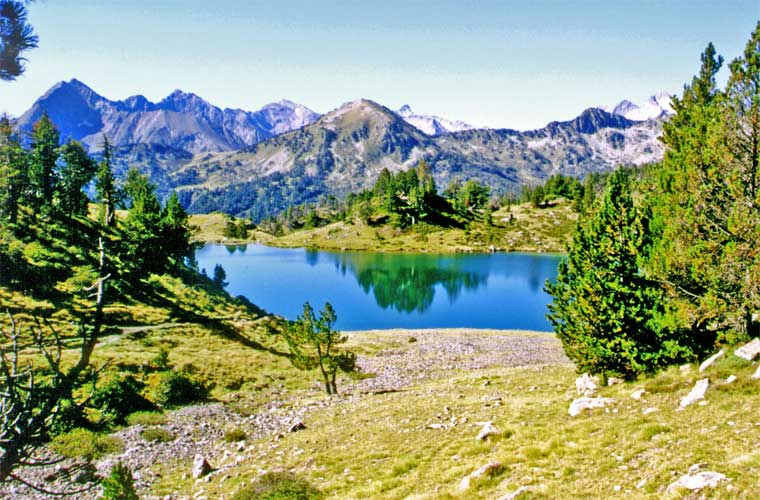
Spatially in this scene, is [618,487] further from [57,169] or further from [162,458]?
[57,169]

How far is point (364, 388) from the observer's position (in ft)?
138

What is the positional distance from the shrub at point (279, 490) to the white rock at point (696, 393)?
15.4m

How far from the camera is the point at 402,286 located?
11888cm

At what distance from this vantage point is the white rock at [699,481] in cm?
1074

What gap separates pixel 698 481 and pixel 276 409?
30.8 m

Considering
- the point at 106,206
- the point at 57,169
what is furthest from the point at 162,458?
the point at 57,169

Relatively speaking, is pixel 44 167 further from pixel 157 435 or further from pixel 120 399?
pixel 157 435

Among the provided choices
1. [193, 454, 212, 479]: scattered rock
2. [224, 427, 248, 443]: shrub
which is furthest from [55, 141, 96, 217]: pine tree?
[193, 454, 212, 479]: scattered rock

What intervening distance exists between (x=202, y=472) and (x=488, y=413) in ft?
51.8

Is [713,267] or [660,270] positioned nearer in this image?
[713,267]

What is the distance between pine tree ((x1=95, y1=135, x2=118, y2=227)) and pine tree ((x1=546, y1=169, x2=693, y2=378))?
226 ft

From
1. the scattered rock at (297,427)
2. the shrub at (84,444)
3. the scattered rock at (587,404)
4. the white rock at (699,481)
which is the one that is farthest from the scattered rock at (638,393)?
the shrub at (84,444)

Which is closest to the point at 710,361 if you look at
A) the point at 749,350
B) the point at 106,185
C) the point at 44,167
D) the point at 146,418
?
the point at 749,350

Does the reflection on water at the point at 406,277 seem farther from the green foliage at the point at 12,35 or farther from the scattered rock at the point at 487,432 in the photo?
the green foliage at the point at 12,35
